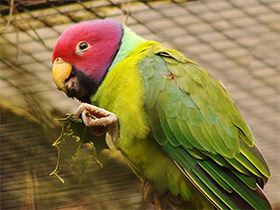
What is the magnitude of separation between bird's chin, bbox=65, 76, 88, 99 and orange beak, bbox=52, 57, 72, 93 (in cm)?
1

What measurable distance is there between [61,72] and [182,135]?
1.24ft

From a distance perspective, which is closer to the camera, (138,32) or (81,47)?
(81,47)

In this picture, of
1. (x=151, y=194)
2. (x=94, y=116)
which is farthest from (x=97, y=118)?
(x=151, y=194)

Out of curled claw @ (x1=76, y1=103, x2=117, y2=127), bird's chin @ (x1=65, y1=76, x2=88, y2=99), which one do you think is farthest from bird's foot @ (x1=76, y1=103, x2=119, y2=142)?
bird's chin @ (x1=65, y1=76, x2=88, y2=99)

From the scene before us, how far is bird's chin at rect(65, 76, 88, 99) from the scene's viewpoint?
1.06 meters

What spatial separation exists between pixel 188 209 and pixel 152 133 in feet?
0.84

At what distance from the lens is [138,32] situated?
6.72ft

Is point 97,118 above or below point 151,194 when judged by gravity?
above

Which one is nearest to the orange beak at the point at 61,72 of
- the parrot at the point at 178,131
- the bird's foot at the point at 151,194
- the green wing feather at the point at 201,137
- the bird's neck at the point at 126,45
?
the parrot at the point at 178,131

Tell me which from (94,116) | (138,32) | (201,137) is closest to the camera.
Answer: (94,116)

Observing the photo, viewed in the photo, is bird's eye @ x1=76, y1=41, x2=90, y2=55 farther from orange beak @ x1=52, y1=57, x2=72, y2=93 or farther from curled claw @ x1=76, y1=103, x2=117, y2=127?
curled claw @ x1=76, y1=103, x2=117, y2=127

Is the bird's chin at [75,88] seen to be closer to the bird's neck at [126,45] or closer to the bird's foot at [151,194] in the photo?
the bird's neck at [126,45]

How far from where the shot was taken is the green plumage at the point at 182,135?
3.12 feet

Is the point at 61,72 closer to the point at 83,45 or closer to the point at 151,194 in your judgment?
the point at 83,45
